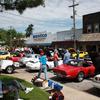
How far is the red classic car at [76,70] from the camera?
18.4 m

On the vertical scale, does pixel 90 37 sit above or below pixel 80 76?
above

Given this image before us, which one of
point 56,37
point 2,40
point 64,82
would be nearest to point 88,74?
point 64,82

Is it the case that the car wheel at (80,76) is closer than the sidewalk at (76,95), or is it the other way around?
the sidewalk at (76,95)

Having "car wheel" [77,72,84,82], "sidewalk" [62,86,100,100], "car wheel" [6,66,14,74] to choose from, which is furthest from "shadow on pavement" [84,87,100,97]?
"car wheel" [6,66,14,74]

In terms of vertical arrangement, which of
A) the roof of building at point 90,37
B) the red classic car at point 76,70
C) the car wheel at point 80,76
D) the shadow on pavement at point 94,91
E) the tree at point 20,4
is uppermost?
the tree at point 20,4

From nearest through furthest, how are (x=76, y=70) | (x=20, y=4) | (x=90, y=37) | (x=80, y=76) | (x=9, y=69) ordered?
1. (x=20, y=4)
2. (x=76, y=70)
3. (x=80, y=76)
4. (x=9, y=69)
5. (x=90, y=37)

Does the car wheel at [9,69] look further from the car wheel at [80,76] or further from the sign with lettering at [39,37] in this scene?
the sign with lettering at [39,37]

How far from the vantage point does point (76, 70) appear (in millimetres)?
18609

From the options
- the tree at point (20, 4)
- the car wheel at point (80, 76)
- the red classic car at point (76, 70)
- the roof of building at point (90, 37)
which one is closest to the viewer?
the tree at point (20, 4)

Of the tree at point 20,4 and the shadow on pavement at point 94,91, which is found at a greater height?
the tree at point 20,4

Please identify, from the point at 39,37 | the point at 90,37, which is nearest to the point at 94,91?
the point at 90,37

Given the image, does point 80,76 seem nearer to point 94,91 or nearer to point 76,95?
point 94,91

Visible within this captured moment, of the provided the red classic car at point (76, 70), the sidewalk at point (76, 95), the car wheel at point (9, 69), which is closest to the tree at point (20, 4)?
the sidewalk at point (76, 95)

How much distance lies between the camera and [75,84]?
715 inches
